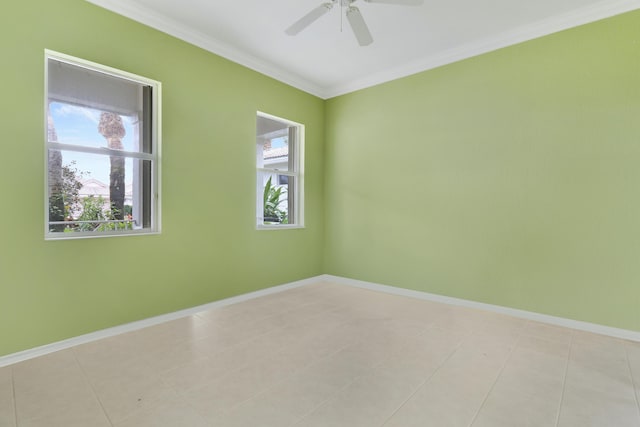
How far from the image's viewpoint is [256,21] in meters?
3.15

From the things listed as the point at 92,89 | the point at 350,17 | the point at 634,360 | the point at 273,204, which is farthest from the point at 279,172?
the point at 634,360

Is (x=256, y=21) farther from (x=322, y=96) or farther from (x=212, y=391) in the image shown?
(x=212, y=391)

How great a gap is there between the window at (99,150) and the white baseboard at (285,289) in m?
0.86

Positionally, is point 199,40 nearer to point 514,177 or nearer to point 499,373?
point 514,177

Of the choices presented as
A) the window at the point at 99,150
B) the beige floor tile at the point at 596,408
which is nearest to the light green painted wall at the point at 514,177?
the beige floor tile at the point at 596,408

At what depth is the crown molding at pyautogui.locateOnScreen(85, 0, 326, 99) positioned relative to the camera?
2.84m

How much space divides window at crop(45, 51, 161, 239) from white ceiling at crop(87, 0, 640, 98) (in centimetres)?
66

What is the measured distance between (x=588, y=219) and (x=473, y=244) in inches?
41.3

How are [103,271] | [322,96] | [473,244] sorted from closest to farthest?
[103,271]
[473,244]
[322,96]

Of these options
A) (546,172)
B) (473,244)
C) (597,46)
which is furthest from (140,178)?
(597,46)

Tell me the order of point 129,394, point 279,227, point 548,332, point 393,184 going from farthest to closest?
point 279,227 < point 393,184 < point 548,332 < point 129,394

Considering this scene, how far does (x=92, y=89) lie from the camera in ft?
9.14

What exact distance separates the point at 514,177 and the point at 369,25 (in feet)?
7.16

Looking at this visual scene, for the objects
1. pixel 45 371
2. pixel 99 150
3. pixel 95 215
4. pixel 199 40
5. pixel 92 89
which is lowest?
pixel 45 371
